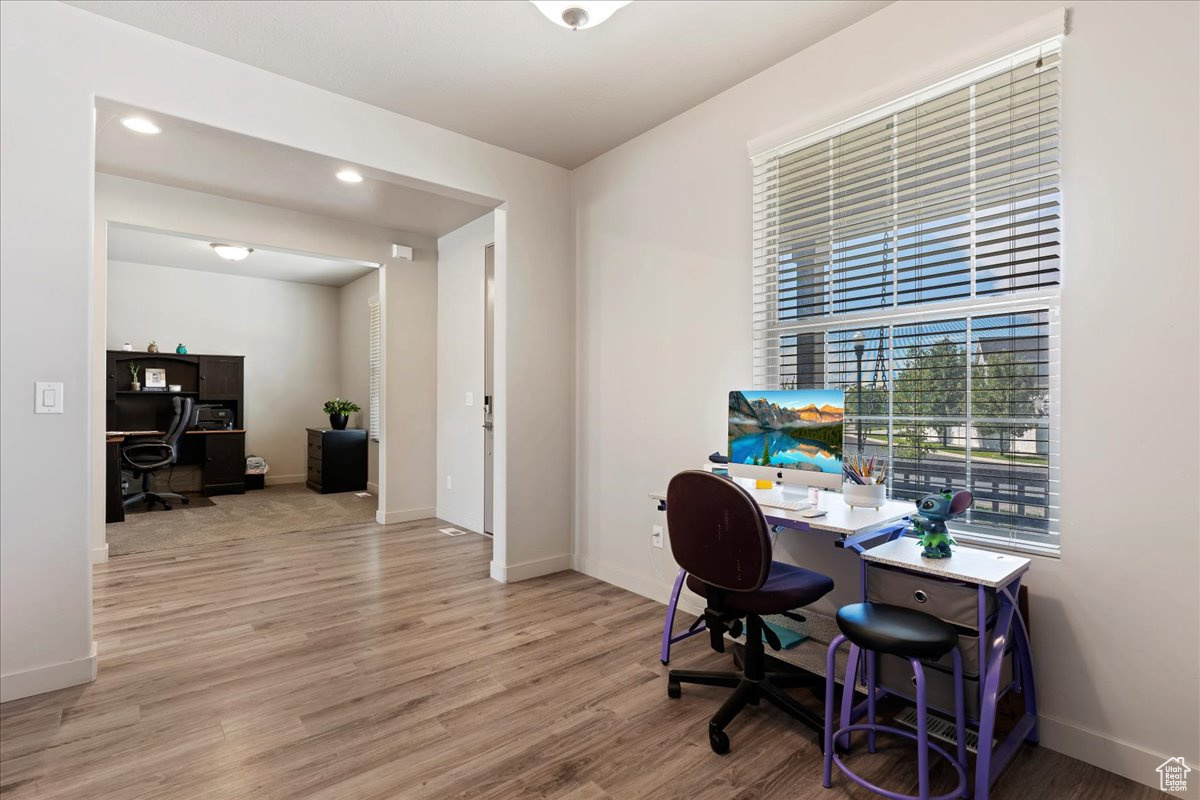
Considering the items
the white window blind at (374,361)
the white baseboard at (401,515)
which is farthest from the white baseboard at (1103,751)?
the white window blind at (374,361)

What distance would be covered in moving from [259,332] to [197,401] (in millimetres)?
1149

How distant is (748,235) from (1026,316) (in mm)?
1276

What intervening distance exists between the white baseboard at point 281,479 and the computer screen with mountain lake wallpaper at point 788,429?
722 centimetres

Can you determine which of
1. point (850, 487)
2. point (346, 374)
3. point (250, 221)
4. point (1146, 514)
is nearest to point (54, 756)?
point (850, 487)

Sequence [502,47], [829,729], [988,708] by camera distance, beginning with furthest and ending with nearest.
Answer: [502,47] → [829,729] → [988,708]

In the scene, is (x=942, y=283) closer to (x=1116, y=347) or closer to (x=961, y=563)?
(x=1116, y=347)

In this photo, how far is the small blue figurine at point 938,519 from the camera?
1.93m

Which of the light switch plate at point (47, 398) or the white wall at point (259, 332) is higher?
the white wall at point (259, 332)

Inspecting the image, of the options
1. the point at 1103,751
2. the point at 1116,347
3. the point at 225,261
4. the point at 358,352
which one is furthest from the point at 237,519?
the point at 1116,347

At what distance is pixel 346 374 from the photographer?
8219 millimetres

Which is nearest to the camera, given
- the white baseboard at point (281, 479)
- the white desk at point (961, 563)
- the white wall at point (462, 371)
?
the white desk at point (961, 563)

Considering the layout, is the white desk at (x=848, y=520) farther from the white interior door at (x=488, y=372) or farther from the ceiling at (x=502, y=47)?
the white interior door at (x=488, y=372)

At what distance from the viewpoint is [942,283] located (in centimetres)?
228

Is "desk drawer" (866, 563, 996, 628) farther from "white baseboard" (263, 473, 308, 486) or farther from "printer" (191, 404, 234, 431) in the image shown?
"white baseboard" (263, 473, 308, 486)
